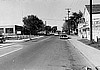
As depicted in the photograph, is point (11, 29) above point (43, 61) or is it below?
above

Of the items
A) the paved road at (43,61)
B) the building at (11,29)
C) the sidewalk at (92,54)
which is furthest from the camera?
the building at (11,29)

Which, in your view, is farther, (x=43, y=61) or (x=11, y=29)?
(x=11, y=29)

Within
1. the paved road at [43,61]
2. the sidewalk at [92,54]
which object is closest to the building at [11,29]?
the sidewalk at [92,54]

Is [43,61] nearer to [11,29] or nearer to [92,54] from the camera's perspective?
[92,54]

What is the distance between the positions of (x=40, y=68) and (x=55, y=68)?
77cm

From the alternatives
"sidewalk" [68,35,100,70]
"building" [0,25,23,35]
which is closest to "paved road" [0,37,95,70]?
"sidewalk" [68,35,100,70]

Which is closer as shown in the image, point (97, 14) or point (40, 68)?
point (40, 68)

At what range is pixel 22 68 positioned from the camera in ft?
31.3

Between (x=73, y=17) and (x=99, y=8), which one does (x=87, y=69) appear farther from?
(x=73, y=17)

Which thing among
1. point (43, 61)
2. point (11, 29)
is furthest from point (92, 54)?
point (11, 29)

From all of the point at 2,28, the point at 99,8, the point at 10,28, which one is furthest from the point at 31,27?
the point at 99,8

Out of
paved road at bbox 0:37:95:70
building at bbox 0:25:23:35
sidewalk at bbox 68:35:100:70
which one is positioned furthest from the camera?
building at bbox 0:25:23:35

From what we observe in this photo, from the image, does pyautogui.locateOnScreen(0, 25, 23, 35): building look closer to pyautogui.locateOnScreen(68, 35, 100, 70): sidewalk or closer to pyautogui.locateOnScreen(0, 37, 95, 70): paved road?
pyautogui.locateOnScreen(68, 35, 100, 70): sidewalk

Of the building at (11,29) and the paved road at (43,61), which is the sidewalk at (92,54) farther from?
the building at (11,29)
